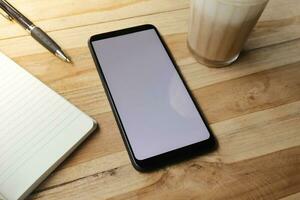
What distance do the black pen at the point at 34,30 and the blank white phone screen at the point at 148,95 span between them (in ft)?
0.17

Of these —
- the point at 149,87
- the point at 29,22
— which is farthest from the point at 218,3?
the point at 29,22

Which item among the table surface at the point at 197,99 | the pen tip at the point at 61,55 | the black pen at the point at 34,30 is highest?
the black pen at the point at 34,30

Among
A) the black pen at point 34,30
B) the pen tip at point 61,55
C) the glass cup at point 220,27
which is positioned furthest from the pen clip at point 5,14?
the glass cup at point 220,27

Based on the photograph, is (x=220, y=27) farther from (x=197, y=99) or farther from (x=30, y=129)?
(x=30, y=129)

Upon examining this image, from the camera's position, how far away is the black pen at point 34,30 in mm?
472

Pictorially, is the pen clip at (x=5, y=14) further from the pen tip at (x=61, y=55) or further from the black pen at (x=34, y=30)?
the pen tip at (x=61, y=55)

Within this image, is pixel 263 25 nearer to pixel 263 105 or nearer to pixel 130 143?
pixel 263 105

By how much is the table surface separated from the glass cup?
0.02 metres

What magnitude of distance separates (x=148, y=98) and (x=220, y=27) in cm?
13

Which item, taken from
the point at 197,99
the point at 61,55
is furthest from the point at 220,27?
the point at 61,55

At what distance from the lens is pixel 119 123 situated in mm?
417

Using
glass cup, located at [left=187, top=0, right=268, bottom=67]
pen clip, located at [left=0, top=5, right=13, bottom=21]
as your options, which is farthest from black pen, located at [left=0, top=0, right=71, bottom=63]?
glass cup, located at [left=187, top=0, right=268, bottom=67]

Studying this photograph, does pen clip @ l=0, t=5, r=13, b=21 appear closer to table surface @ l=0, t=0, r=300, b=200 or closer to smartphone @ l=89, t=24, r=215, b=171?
table surface @ l=0, t=0, r=300, b=200

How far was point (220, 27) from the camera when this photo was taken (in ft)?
1.43
